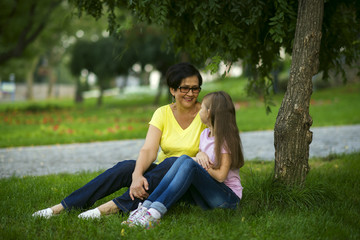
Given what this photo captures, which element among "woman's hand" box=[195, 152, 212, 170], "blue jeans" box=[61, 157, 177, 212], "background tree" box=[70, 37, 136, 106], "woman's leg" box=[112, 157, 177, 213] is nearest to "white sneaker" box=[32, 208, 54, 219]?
"blue jeans" box=[61, 157, 177, 212]

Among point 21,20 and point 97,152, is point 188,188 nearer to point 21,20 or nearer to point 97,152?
point 97,152

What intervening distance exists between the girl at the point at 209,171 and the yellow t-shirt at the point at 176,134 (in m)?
0.30

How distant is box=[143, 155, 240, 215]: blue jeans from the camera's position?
3092 mm

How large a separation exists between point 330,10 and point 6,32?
15805 mm

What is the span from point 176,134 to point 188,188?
0.60 metres

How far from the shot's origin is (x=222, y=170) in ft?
10.3

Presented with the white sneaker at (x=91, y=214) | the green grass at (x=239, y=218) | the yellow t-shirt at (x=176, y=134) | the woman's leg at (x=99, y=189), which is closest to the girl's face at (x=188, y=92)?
the yellow t-shirt at (x=176, y=134)

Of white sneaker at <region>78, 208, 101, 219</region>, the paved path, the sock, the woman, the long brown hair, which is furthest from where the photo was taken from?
the paved path

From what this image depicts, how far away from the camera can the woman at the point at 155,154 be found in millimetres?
3369

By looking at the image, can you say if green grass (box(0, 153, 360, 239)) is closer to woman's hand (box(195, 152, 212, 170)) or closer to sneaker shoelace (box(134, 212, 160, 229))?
sneaker shoelace (box(134, 212, 160, 229))

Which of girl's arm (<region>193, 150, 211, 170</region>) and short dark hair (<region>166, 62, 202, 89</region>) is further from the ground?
short dark hair (<region>166, 62, 202, 89</region>)

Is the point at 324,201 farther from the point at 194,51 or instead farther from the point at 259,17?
the point at 194,51

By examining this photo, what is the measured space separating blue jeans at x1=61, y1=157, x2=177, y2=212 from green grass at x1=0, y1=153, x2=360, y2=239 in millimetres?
117

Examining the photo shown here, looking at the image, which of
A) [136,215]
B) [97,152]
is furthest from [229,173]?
[97,152]
